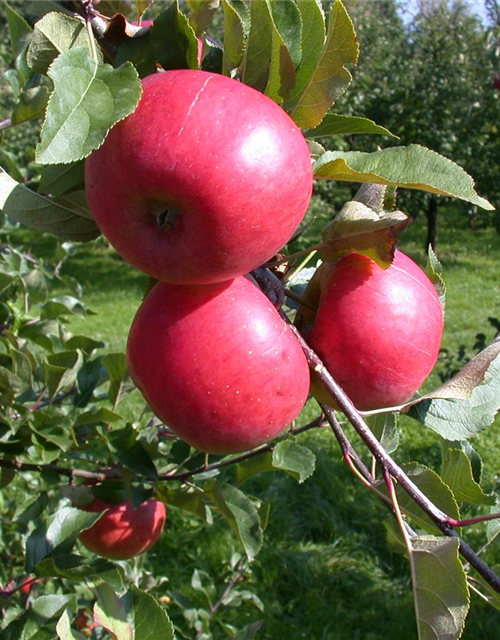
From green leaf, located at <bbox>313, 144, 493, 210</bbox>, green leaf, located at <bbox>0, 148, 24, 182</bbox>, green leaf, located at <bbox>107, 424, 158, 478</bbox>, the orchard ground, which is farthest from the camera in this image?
the orchard ground

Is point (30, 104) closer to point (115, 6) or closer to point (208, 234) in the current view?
point (115, 6)

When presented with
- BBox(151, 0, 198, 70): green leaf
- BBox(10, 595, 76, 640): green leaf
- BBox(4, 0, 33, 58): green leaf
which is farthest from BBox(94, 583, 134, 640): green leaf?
BBox(4, 0, 33, 58): green leaf

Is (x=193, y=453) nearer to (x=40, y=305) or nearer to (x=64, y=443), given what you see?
(x=64, y=443)

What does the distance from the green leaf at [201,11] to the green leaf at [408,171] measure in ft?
0.67

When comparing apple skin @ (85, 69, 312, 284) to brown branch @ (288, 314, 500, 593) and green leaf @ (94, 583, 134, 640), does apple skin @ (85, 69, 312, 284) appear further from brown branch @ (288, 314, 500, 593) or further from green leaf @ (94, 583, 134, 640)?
green leaf @ (94, 583, 134, 640)

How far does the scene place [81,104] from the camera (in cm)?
58

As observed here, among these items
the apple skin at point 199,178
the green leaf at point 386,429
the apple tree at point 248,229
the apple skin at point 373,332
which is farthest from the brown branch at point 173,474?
the apple skin at point 199,178

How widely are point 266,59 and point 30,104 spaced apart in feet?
1.28

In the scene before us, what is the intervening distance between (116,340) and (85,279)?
3664 mm

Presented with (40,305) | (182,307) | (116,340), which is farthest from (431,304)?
(116,340)

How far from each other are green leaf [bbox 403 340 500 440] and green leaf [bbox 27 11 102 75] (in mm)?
523

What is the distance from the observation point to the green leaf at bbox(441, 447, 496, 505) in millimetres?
880

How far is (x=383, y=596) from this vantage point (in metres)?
2.99

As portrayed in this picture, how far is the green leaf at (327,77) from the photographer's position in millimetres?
713
